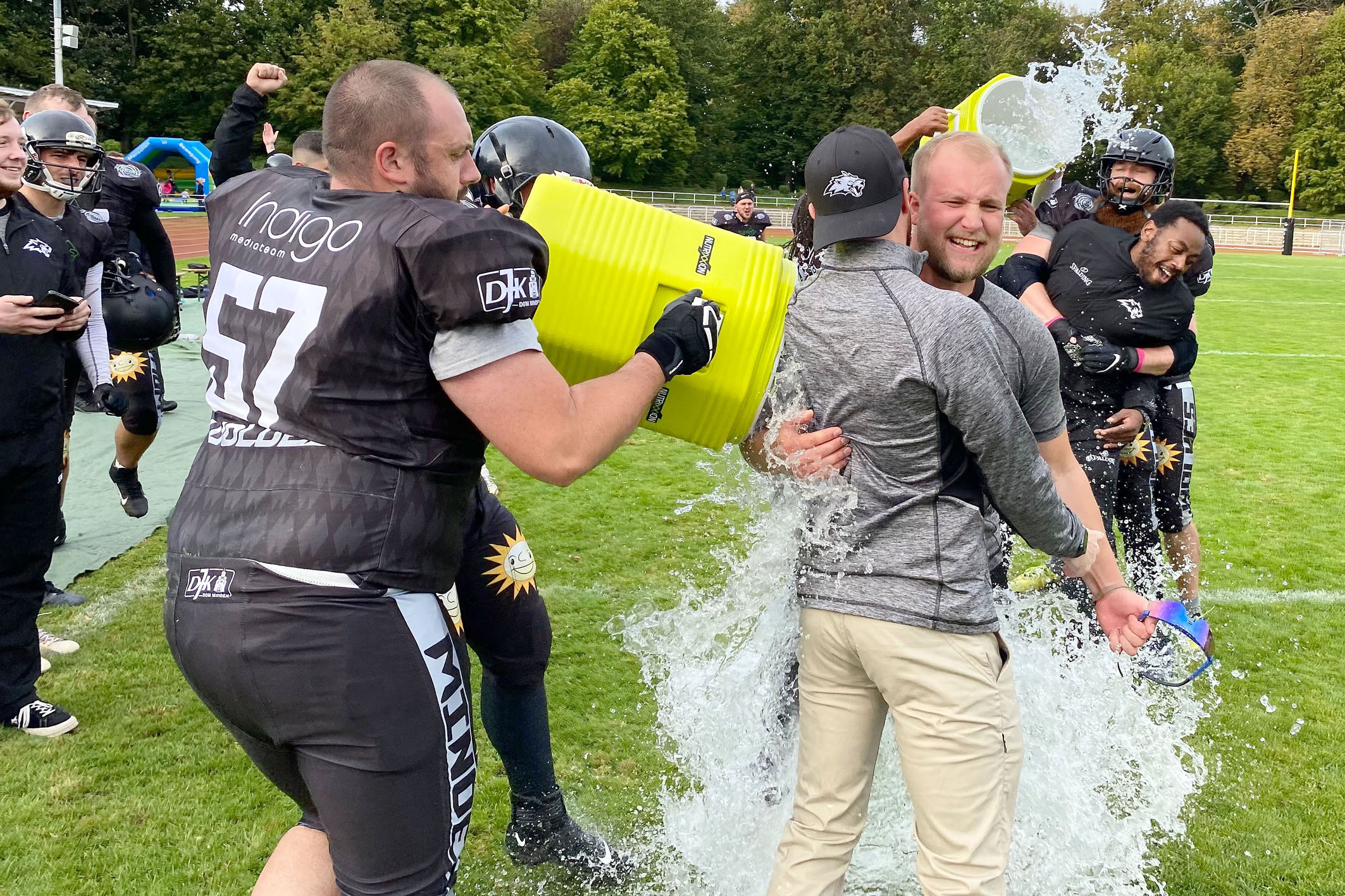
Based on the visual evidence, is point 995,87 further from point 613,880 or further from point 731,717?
point 613,880

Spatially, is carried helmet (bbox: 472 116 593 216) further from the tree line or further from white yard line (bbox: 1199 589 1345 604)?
the tree line

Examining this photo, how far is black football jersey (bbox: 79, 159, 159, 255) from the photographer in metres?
6.29

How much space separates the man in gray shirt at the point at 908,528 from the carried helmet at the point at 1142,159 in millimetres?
2714

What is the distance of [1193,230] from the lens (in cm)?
431

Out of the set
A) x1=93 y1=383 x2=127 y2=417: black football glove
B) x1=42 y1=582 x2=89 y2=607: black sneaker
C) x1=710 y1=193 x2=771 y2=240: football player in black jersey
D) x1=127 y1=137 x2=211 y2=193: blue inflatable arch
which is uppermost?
x1=127 y1=137 x2=211 y2=193: blue inflatable arch

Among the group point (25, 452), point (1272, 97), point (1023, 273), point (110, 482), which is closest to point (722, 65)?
point (1272, 97)

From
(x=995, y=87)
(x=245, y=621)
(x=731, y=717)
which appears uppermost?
(x=995, y=87)

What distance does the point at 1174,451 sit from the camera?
492 cm

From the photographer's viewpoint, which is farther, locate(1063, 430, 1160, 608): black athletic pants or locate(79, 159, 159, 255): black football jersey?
locate(79, 159, 159, 255): black football jersey

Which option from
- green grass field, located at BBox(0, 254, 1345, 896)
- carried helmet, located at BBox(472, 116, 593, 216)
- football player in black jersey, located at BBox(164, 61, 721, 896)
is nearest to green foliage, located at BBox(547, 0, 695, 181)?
green grass field, located at BBox(0, 254, 1345, 896)

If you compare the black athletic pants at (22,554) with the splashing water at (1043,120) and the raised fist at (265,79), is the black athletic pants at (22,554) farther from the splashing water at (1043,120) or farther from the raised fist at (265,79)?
the splashing water at (1043,120)

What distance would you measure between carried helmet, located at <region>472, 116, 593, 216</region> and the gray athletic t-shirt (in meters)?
1.00

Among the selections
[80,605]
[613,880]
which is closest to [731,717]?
[613,880]

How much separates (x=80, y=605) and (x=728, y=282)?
14.2 ft
